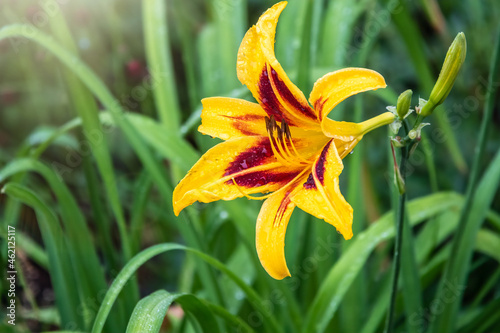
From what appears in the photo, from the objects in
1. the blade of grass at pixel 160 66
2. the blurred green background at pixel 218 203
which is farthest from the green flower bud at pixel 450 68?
the blade of grass at pixel 160 66

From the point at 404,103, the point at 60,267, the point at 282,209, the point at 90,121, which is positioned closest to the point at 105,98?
the point at 90,121

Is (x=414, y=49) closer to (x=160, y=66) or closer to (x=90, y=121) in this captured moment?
(x=160, y=66)

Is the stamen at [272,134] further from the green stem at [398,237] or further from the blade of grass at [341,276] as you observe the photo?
the blade of grass at [341,276]

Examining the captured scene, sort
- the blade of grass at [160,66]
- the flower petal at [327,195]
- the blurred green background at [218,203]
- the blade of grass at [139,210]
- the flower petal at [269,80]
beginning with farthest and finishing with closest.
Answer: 1. the blade of grass at [160,66]
2. the blade of grass at [139,210]
3. the blurred green background at [218,203]
4. the flower petal at [269,80]
5. the flower petal at [327,195]

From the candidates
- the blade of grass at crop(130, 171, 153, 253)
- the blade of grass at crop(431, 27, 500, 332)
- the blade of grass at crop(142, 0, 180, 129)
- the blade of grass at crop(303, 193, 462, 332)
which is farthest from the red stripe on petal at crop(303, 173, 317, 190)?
the blade of grass at crop(142, 0, 180, 129)

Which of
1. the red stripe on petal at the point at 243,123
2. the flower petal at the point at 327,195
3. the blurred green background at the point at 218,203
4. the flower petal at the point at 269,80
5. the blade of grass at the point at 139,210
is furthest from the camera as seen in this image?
the blade of grass at the point at 139,210
